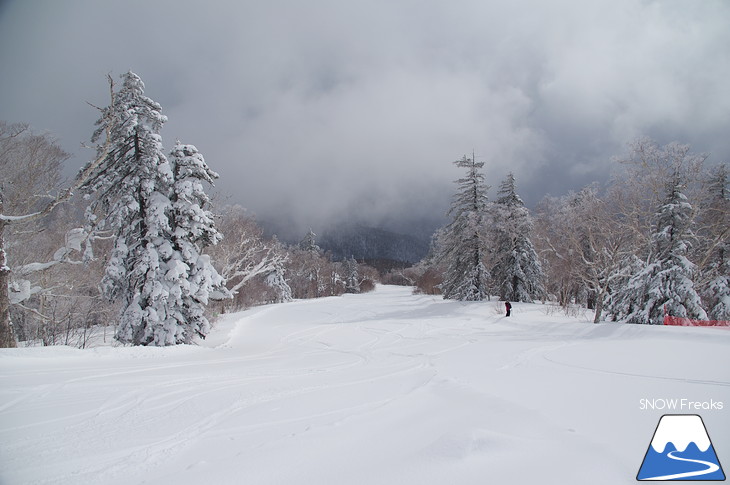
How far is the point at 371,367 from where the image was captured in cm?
733

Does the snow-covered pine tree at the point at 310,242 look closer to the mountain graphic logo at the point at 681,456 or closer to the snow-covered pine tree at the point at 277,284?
the snow-covered pine tree at the point at 277,284

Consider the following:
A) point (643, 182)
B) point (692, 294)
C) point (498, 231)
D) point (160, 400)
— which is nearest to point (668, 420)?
point (160, 400)

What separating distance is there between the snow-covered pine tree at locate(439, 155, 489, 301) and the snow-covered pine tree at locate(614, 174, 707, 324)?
39.7 feet

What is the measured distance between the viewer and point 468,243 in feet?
88.9

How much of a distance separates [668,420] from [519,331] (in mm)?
12408

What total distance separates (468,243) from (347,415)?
81.1ft

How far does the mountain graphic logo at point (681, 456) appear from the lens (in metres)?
2.40

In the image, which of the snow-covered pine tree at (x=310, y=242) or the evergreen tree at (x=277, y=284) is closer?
the evergreen tree at (x=277, y=284)

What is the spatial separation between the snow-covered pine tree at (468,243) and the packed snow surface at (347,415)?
18.9 metres

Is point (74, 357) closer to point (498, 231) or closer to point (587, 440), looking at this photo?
point (587, 440)

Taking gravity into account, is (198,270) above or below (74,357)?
above

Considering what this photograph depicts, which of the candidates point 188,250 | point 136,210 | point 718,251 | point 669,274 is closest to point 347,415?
point 188,250

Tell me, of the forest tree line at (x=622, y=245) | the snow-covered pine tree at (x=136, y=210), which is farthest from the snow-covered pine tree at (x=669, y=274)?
the snow-covered pine tree at (x=136, y=210)

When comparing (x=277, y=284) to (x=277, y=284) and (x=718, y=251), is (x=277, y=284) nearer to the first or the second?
(x=277, y=284)
